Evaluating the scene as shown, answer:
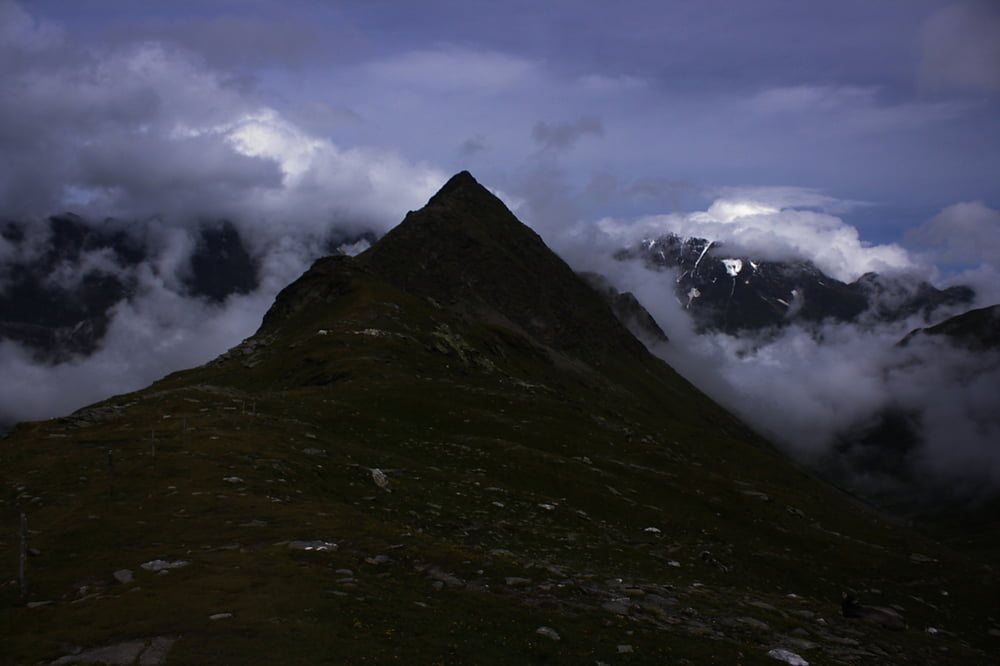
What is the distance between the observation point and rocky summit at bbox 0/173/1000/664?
17250 millimetres

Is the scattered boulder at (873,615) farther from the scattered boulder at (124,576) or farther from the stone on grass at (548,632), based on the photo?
the scattered boulder at (124,576)

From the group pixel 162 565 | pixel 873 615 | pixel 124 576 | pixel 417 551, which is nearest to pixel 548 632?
pixel 417 551

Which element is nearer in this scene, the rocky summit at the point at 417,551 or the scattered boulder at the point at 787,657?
the rocky summit at the point at 417,551

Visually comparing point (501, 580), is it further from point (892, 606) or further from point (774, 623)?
point (892, 606)

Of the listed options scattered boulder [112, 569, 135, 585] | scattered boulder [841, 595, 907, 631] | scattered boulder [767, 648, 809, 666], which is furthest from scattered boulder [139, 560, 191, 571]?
scattered boulder [841, 595, 907, 631]

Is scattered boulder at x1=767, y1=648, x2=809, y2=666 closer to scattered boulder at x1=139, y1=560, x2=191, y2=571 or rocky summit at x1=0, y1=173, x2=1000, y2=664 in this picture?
rocky summit at x1=0, y1=173, x2=1000, y2=664

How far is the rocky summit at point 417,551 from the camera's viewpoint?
17250mm

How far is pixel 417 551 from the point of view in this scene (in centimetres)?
2439

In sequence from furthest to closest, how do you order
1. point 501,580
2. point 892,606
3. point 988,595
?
point 988,595, point 892,606, point 501,580

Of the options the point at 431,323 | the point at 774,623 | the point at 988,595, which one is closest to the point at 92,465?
the point at 774,623

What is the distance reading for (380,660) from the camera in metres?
15.4

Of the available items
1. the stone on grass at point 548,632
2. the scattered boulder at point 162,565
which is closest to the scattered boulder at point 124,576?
the scattered boulder at point 162,565

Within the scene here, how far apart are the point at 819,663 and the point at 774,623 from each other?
4.02m

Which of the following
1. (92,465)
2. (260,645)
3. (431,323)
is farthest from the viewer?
(431,323)
